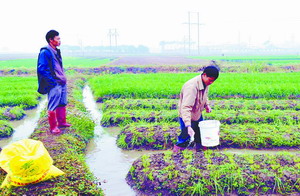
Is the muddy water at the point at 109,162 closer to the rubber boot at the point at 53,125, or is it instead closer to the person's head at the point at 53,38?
the rubber boot at the point at 53,125

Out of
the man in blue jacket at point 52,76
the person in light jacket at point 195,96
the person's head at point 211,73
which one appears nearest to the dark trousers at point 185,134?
the person in light jacket at point 195,96

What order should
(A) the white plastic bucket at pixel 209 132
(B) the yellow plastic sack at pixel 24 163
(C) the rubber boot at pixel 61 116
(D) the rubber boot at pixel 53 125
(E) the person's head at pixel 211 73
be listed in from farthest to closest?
(C) the rubber boot at pixel 61 116
(D) the rubber boot at pixel 53 125
(A) the white plastic bucket at pixel 209 132
(E) the person's head at pixel 211 73
(B) the yellow plastic sack at pixel 24 163

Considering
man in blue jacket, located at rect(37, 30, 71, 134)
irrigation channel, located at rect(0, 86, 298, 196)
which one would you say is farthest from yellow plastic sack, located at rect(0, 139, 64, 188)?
man in blue jacket, located at rect(37, 30, 71, 134)

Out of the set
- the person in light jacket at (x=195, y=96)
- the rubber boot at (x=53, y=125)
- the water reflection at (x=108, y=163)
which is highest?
the person in light jacket at (x=195, y=96)

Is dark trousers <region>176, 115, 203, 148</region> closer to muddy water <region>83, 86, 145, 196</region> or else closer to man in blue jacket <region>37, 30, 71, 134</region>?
muddy water <region>83, 86, 145, 196</region>

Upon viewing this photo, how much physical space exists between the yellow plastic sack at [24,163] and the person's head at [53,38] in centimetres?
224

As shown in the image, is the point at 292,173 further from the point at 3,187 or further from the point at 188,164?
the point at 3,187

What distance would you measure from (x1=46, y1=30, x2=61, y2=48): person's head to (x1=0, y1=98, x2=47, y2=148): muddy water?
2.44 meters

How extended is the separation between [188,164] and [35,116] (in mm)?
6029

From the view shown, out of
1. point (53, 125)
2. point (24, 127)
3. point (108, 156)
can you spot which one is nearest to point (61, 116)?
point (53, 125)

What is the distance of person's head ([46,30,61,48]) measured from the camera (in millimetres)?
4969

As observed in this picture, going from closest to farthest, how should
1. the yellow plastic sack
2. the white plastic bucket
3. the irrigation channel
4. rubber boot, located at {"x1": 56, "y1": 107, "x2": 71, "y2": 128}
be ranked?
the yellow plastic sack < the white plastic bucket < the irrigation channel < rubber boot, located at {"x1": 56, "y1": 107, "x2": 71, "y2": 128}

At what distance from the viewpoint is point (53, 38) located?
5.03 metres

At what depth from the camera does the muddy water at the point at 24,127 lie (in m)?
6.27
